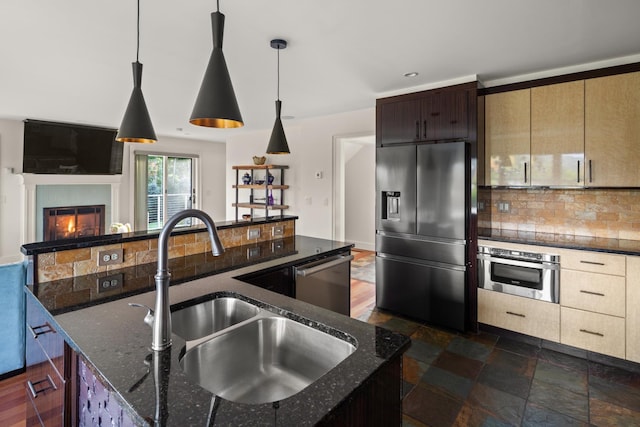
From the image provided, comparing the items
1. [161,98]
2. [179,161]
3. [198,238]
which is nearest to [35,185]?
[179,161]

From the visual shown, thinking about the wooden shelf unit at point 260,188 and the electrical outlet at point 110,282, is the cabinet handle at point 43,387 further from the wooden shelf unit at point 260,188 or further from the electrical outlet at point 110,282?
the wooden shelf unit at point 260,188

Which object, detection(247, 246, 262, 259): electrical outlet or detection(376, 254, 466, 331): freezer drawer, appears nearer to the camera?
detection(247, 246, 262, 259): electrical outlet

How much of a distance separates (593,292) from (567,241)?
444 mm

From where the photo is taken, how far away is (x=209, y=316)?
154 centimetres

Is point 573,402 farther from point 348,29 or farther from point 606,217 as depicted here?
point 348,29

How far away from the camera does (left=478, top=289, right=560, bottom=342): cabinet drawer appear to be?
2828mm

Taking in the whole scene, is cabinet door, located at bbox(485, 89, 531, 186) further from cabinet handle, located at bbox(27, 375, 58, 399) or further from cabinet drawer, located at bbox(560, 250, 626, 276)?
cabinet handle, located at bbox(27, 375, 58, 399)

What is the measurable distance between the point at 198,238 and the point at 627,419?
2.82m

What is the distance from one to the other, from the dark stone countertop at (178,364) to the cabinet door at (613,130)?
2674 mm

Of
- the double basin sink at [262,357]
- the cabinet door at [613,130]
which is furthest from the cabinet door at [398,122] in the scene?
the double basin sink at [262,357]

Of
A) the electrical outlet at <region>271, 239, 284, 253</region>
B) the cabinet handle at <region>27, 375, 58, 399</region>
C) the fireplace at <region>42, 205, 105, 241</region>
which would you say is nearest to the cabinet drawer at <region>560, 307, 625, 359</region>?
the electrical outlet at <region>271, 239, 284, 253</region>

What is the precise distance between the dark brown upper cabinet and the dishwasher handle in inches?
59.9

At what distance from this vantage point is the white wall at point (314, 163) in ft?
15.6

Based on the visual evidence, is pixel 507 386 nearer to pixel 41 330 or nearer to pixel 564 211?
pixel 564 211
